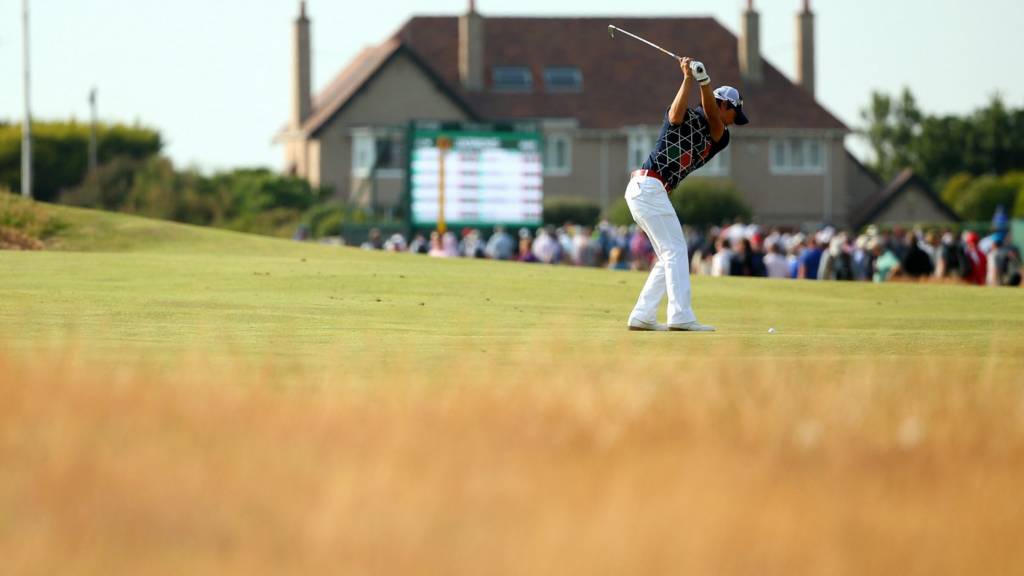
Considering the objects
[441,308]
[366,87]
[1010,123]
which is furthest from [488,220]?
[1010,123]

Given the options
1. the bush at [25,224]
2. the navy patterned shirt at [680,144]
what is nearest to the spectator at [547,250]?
the bush at [25,224]

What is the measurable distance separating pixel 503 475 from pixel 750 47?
286 feet

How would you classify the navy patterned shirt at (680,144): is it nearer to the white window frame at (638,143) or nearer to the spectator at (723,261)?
the spectator at (723,261)

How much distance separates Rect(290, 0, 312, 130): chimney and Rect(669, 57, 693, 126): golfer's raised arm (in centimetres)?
7396

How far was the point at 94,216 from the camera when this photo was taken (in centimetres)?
2991

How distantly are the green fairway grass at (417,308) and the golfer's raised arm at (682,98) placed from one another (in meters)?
1.64

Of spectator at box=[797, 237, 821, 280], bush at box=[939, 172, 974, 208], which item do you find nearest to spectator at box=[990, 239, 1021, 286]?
spectator at box=[797, 237, 821, 280]

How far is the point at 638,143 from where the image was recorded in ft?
299

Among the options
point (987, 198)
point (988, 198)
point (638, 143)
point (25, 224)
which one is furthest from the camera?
point (988, 198)

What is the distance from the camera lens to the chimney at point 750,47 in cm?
9169

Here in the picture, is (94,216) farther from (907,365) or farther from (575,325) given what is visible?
(907,365)

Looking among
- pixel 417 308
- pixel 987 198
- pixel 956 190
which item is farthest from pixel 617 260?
pixel 956 190

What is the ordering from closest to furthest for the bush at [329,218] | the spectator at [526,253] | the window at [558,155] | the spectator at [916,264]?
the spectator at [916,264], the spectator at [526,253], the bush at [329,218], the window at [558,155]

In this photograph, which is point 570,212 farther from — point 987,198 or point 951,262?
point 951,262
